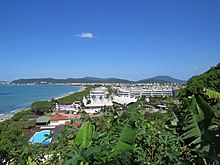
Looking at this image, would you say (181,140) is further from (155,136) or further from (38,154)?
(38,154)

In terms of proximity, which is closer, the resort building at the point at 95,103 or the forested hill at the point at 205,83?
the resort building at the point at 95,103

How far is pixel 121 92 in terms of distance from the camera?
60.2 metres

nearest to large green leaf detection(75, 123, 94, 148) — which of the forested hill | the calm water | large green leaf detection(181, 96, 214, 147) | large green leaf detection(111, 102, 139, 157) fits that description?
large green leaf detection(111, 102, 139, 157)

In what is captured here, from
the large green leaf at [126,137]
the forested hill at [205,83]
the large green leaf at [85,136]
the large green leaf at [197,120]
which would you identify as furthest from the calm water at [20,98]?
the large green leaf at [197,120]

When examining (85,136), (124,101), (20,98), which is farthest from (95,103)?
(20,98)

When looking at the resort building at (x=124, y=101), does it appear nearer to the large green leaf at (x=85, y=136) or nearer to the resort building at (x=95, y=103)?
the resort building at (x=95, y=103)

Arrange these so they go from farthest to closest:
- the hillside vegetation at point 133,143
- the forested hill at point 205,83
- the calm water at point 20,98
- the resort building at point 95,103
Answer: the calm water at point 20,98, the forested hill at point 205,83, the resort building at point 95,103, the hillside vegetation at point 133,143

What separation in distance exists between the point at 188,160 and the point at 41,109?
37544 mm

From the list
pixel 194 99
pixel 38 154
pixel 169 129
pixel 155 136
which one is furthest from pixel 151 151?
pixel 38 154

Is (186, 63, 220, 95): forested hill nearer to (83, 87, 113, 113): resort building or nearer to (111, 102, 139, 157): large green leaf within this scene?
(83, 87, 113, 113): resort building

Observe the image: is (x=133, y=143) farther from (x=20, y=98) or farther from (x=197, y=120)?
(x=20, y=98)

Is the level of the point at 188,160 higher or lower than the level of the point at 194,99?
lower

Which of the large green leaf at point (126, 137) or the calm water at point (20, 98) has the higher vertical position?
the large green leaf at point (126, 137)

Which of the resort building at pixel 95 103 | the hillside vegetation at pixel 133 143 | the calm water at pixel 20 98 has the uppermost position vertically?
the hillside vegetation at pixel 133 143
